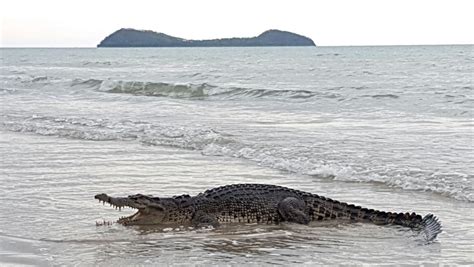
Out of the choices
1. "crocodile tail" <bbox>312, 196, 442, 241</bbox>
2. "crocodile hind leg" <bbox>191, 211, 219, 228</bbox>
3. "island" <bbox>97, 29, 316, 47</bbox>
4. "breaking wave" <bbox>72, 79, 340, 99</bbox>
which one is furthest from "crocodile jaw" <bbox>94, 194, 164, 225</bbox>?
"island" <bbox>97, 29, 316, 47</bbox>

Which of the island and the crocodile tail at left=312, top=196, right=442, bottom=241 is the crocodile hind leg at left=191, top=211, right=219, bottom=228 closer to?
the crocodile tail at left=312, top=196, right=442, bottom=241

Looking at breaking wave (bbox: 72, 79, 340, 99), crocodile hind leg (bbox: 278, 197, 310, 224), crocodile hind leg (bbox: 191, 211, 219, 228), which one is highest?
breaking wave (bbox: 72, 79, 340, 99)

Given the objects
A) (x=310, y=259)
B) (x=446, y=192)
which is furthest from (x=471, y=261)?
(x=446, y=192)

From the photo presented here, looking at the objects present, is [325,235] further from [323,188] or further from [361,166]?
[361,166]

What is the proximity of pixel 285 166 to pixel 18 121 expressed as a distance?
8148mm

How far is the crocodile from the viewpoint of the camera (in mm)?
7016

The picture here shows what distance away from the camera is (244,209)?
7.25 meters

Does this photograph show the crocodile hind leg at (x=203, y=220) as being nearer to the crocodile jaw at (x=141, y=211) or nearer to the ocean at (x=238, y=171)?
the ocean at (x=238, y=171)

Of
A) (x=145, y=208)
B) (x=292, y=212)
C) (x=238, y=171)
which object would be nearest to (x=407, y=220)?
(x=292, y=212)

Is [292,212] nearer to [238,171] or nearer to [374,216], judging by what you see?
[374,216]

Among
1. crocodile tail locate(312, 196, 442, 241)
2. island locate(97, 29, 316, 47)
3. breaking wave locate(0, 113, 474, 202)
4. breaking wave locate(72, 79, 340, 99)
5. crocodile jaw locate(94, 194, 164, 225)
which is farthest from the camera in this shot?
island locate(97, 29, 316, 47)

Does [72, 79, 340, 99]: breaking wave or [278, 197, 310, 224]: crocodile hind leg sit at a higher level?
[72, 79, 340, 99]: breaking wave

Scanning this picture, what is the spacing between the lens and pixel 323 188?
8.73 m

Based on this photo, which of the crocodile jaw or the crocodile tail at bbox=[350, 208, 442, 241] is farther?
the crocodile jaw
